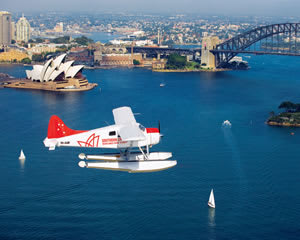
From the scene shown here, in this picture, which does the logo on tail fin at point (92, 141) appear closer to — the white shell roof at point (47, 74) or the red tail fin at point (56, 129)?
the red tail fin at point (56, 129)

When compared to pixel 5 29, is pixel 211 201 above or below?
below

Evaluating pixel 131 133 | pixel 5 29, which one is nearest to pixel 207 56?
pixel 5 29

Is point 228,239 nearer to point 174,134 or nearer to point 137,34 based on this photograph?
point 174,134

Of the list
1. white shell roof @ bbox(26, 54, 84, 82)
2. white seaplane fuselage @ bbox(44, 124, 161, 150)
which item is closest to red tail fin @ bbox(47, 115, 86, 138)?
white seaplane fuselage @ bbox(44, 124, 161, 150)

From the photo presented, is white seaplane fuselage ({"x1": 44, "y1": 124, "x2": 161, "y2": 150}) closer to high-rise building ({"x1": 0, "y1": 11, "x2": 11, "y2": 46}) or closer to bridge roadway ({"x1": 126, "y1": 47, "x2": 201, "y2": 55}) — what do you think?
bridge roadway ({"x1": 126, "y1": 47, "x2": 201, "y2": 55})

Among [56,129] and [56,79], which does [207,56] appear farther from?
[56,129]
